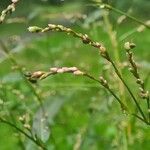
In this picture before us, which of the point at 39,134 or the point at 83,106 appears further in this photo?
the point at 83,106

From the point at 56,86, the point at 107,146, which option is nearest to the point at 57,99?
the point at 56,86

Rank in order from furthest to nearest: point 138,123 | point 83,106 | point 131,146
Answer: point 83,106
point 138,123
point 131,146

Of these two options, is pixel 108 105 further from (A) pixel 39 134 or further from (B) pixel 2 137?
(B) pixel 2 137

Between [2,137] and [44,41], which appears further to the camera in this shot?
[2,137]

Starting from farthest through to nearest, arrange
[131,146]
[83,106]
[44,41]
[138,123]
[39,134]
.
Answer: [83,106] → [44,41] → [138,123] → [131,146] → [39,134]

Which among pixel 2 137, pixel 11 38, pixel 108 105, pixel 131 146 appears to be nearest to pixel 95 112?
pixel 108 105

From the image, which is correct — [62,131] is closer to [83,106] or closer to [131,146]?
[83,106]

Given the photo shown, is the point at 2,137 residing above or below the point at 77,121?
below

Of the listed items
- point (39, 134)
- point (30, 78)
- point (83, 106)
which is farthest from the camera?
point (83, 106)

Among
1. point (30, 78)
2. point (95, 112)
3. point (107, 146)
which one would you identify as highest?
point (30, 78)
